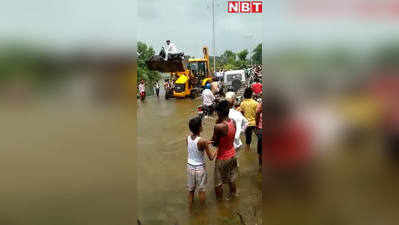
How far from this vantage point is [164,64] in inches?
538

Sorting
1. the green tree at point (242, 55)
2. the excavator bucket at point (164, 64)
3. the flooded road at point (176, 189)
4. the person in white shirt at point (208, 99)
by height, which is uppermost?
the green tree at point (242, 55)

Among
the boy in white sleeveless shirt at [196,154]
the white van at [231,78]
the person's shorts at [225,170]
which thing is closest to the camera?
the boy in white sleeveless shirt at [196,154]

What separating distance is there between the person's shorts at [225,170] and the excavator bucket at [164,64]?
9.40 m

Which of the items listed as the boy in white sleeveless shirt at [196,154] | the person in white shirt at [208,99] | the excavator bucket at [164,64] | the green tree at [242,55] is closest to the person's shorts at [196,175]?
the boy in white sleeveless shirt at [196,154]

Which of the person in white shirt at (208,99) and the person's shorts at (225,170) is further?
the person in white shirt at (208,99)

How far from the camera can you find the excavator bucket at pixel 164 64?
13.0 m

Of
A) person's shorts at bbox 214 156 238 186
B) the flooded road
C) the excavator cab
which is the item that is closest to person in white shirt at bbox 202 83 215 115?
the flooded road

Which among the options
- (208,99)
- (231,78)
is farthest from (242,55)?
(208,99)

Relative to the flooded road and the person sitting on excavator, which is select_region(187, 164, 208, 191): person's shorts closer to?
the flooded road

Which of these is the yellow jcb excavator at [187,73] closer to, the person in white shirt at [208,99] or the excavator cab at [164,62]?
the excavator cab at [164,62]

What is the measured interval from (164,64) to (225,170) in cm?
1020
